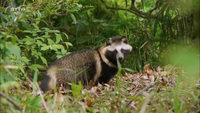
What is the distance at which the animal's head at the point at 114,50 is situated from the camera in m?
6.57

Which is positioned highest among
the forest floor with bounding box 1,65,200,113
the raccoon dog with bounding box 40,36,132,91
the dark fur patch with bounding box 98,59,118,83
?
the forest floor with bounding box 1,65,200,113

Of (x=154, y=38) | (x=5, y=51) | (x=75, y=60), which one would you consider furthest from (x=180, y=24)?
(x=5, y=51)

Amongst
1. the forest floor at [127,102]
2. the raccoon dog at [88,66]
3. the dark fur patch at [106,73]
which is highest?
the forest floor at [127,102]

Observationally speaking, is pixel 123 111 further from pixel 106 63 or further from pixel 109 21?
pixel 109 21

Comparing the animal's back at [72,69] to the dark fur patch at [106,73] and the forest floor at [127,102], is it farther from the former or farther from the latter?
the forest floor at [127,102]

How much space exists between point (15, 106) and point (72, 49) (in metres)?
5.55

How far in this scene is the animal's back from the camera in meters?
5.94

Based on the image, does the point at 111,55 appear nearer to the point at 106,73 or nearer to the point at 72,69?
the point at 106,73

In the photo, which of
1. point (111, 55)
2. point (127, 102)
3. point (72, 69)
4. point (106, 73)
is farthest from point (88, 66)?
point (127, 102)

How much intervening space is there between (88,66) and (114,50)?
2.00ft

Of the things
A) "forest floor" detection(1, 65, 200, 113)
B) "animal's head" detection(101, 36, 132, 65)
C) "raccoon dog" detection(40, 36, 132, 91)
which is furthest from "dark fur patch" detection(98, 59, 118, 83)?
"forest floor" detection(1, 65, 200, 113)

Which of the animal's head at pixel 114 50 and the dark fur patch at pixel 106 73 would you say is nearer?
the dark fur patch at pixel 106 73

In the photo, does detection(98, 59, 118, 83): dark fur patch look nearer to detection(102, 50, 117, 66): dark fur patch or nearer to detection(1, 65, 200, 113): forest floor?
detection(102, 50, 117, 66): dark fur patch

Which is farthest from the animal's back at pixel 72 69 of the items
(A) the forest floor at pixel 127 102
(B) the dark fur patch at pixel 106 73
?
(A) the forest floor at pixel 127 102
